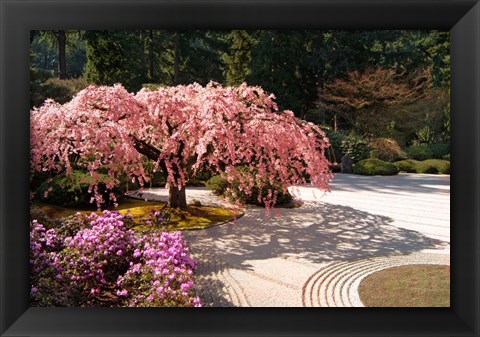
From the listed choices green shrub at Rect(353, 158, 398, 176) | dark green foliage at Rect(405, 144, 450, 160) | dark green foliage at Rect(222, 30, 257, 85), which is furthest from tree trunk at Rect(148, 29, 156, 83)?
dark green foliage at Rect(405, 144, 450, 160)

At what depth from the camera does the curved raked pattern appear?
9.14ft

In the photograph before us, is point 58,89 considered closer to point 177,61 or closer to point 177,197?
point 177,61

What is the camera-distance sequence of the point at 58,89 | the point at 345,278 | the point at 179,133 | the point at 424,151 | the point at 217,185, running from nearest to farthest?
the point at 345,278 < the point at 179,133 < the point at 58,89 < the point at 217,185 < the point at 424,151

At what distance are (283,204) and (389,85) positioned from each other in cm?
302

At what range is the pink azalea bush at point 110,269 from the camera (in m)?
2.65

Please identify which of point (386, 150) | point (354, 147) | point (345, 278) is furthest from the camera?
point (386, 150)

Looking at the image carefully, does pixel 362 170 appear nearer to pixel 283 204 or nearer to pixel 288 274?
pixel 283 204

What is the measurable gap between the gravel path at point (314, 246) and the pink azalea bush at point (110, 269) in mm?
352

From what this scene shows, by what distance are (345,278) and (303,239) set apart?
0.89 meters

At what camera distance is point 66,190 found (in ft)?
13.5

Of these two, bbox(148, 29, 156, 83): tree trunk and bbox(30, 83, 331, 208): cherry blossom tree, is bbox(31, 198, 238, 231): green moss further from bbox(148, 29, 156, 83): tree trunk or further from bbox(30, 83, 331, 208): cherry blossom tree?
bbox(148, 29, 156, 83): tree trunk

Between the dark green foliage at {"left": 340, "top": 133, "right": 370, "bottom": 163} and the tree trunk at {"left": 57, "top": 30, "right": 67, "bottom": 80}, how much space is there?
4.31m
